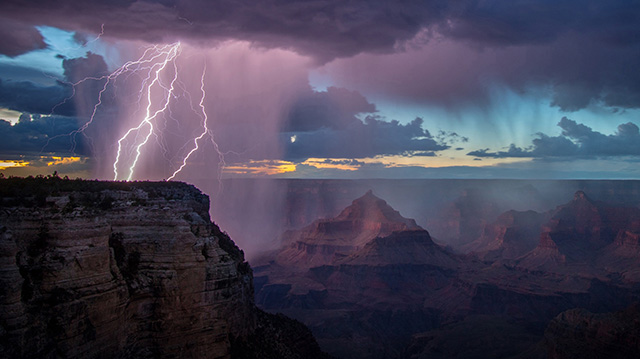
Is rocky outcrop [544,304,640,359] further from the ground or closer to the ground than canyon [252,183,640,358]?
further from the ground

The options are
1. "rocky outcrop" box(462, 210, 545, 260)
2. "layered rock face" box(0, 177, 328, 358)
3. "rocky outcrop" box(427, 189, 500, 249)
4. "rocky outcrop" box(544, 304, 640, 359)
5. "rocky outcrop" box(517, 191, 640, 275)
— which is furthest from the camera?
"rocky outcrop" box(427, 189, 500, 249)

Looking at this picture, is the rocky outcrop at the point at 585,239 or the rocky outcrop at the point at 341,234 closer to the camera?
the rocky outcrop at the point at 585,239

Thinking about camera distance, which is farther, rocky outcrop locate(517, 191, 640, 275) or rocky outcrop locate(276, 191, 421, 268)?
rocky outcrop locate(276, 191, 421, 268)

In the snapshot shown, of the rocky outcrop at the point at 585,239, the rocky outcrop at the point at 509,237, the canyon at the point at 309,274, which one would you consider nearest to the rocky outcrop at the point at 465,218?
the canyon at the point at 309,274

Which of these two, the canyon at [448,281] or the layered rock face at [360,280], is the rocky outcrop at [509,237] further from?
the layered rock face at [360,280]

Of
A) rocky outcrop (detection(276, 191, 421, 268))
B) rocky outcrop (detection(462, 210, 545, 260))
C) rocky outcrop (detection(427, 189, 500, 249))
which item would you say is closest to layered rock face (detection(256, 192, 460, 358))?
rocky outcrop (detection(276, 191, 421, 268))

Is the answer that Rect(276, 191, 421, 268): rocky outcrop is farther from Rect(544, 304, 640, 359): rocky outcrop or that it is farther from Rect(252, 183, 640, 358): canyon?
Rect(544, 304, 640, 359): rocky outcrop

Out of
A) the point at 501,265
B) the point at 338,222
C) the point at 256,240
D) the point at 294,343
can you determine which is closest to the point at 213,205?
the point at 256,240

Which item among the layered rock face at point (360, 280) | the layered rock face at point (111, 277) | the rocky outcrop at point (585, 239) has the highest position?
the layered rock face at point (111, 277)

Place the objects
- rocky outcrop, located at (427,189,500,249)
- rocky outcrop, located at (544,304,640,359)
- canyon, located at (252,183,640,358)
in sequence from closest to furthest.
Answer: rocky outcrop, located at (544,304,640,359)
canyon, located at (252,183,640,358)
rocky outcrop, located at (427,189,500,249)
